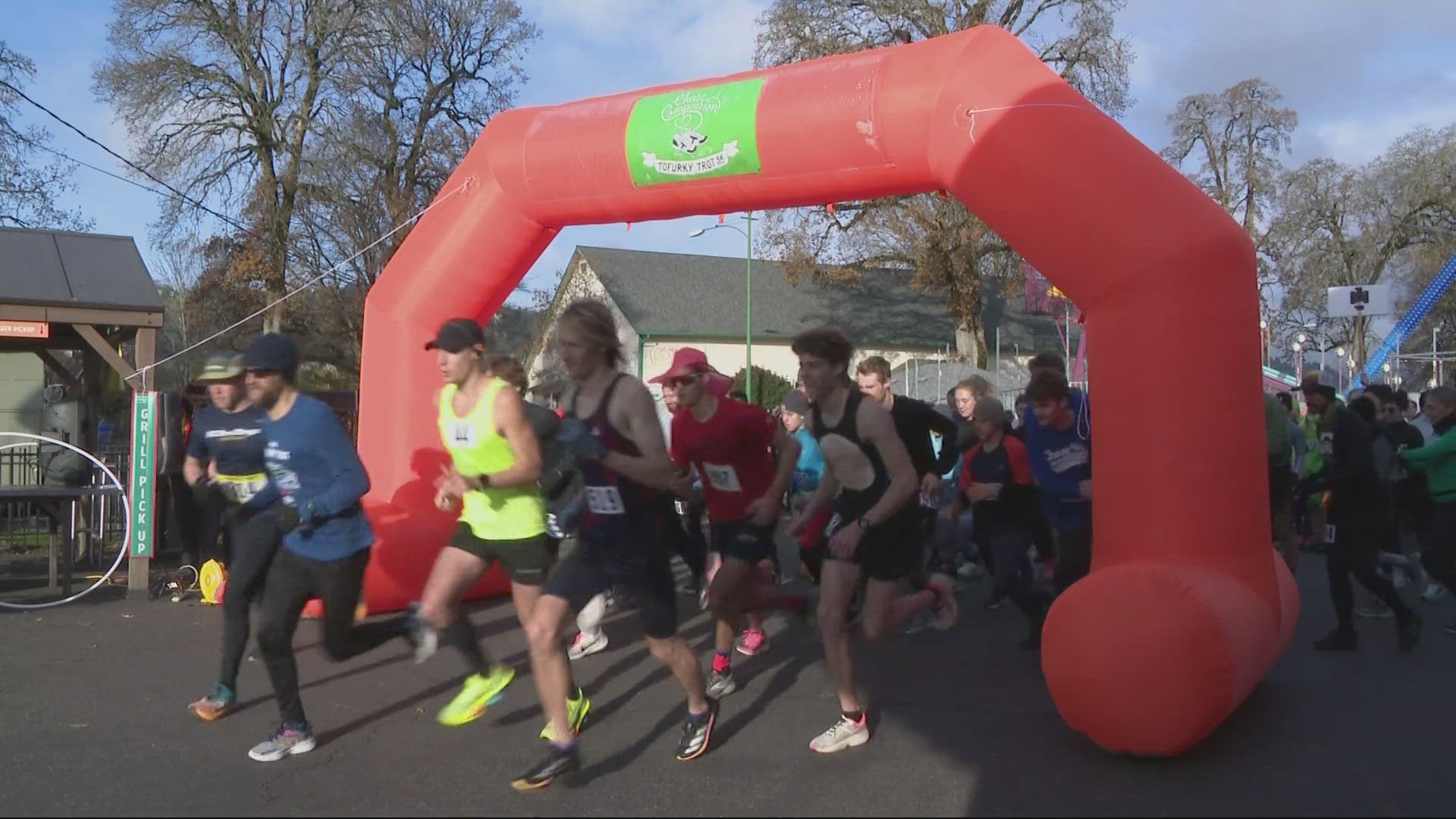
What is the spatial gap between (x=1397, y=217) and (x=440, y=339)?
46740 millimetres

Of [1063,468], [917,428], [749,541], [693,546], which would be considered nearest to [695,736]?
[749,541]

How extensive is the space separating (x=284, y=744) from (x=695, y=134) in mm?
4087

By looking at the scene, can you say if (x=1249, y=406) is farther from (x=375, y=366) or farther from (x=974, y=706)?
(x=375, y=366)

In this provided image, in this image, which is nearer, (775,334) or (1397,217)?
(1397,217)

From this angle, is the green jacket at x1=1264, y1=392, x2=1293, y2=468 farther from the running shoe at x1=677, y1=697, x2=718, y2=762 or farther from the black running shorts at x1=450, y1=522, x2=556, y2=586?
the black running shorts at x1=450, y1=522, x2=556, y2=586

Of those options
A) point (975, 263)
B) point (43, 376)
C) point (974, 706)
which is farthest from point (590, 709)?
point (975, 263)

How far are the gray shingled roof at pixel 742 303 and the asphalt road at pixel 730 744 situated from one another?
126 feet

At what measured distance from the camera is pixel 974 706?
19.6 feet

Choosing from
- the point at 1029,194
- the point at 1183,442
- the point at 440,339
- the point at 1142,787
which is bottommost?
the point at 1142,787

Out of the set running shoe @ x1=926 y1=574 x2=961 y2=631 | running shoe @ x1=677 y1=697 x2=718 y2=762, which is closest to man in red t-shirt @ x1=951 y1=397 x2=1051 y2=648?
running shoe @ x1=926 y1=574 x2=961 y2=631

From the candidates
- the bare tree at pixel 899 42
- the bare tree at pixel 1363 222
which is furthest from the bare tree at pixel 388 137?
the bare tree at pixel 1363 222

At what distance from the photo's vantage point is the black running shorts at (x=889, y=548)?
5.17 m

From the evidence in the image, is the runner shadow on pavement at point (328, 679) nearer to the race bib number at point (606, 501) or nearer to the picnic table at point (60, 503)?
the race bib number at point (606, 501)

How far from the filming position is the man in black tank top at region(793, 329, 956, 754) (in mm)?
5059
